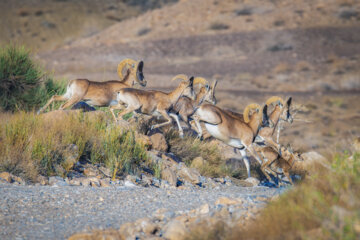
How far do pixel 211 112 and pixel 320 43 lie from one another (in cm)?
3582

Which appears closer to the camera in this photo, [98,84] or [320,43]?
[98,84]

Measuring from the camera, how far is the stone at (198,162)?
12490 millimetres

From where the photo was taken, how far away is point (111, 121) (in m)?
12.3

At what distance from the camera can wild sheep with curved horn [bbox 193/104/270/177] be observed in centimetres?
1291

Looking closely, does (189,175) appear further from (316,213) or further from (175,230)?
(316,213)

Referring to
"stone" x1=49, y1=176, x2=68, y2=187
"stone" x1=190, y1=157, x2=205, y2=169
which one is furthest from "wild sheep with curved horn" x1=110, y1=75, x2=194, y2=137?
"stone" x1=49, y1=176, x2=68, y2=187

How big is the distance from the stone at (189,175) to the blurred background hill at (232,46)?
15.2 meters

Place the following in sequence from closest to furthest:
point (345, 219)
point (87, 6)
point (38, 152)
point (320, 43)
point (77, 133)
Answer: point (345, 219) → point (38, 152) → point (77, 133) → point (320, 43) → point (87, 6)

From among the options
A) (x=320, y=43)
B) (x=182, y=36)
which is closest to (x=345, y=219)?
(x=320, y=43)

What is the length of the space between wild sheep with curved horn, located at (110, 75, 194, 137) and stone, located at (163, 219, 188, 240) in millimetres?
6212

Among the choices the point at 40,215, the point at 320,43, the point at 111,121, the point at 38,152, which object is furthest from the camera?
the point at 320,43

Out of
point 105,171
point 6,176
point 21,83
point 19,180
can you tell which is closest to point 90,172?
point 105,171

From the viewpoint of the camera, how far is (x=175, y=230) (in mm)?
6016

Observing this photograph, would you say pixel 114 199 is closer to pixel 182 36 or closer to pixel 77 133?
pixel 77 133
